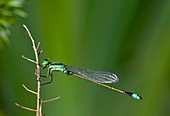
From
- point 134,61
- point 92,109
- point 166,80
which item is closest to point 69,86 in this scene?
point 92,109

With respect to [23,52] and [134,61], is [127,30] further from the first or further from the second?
[23,52]

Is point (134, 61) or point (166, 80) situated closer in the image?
point (134, 61)

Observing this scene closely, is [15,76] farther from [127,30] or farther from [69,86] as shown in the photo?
[127,30]

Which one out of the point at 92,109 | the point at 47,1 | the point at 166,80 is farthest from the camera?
the point at 166,80

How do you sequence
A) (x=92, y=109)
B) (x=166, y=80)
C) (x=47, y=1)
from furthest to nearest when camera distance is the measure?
(x=166, y=80)
(x=92, y=109)
(x=47, y=1)

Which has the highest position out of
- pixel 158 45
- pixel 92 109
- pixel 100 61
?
pixel 158 45

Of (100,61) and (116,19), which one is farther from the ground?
(116,19)
